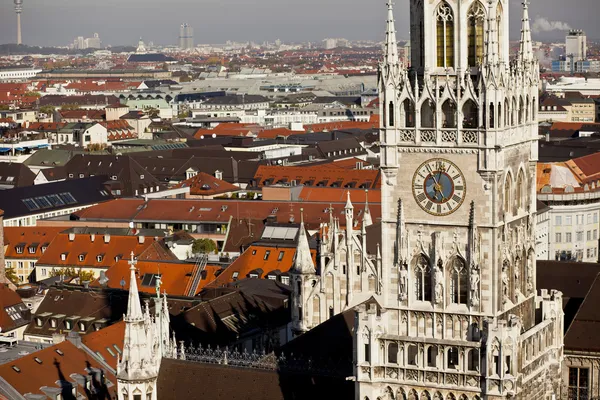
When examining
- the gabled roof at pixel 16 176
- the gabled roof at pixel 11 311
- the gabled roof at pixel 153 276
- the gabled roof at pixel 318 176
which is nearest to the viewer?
the gabled roof at pixel 11 311

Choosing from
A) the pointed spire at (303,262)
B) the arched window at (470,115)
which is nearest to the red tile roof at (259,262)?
the pointed spire at (303,262)

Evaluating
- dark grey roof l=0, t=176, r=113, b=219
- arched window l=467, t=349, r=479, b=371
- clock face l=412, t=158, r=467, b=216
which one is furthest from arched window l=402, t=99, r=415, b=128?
dark grey roof l=0, t=176, r=113, b=219

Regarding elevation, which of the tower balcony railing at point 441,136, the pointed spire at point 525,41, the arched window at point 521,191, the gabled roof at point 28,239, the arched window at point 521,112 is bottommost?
the gabled roof at point 28,239

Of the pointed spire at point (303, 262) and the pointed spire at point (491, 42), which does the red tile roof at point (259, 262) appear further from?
the pointed spire at point (491, 42)

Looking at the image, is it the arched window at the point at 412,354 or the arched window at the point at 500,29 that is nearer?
the arched window at the point at 500,29

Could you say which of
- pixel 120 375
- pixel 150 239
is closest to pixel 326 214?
pixel 150 239

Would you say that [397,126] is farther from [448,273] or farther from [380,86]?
[448,273]
